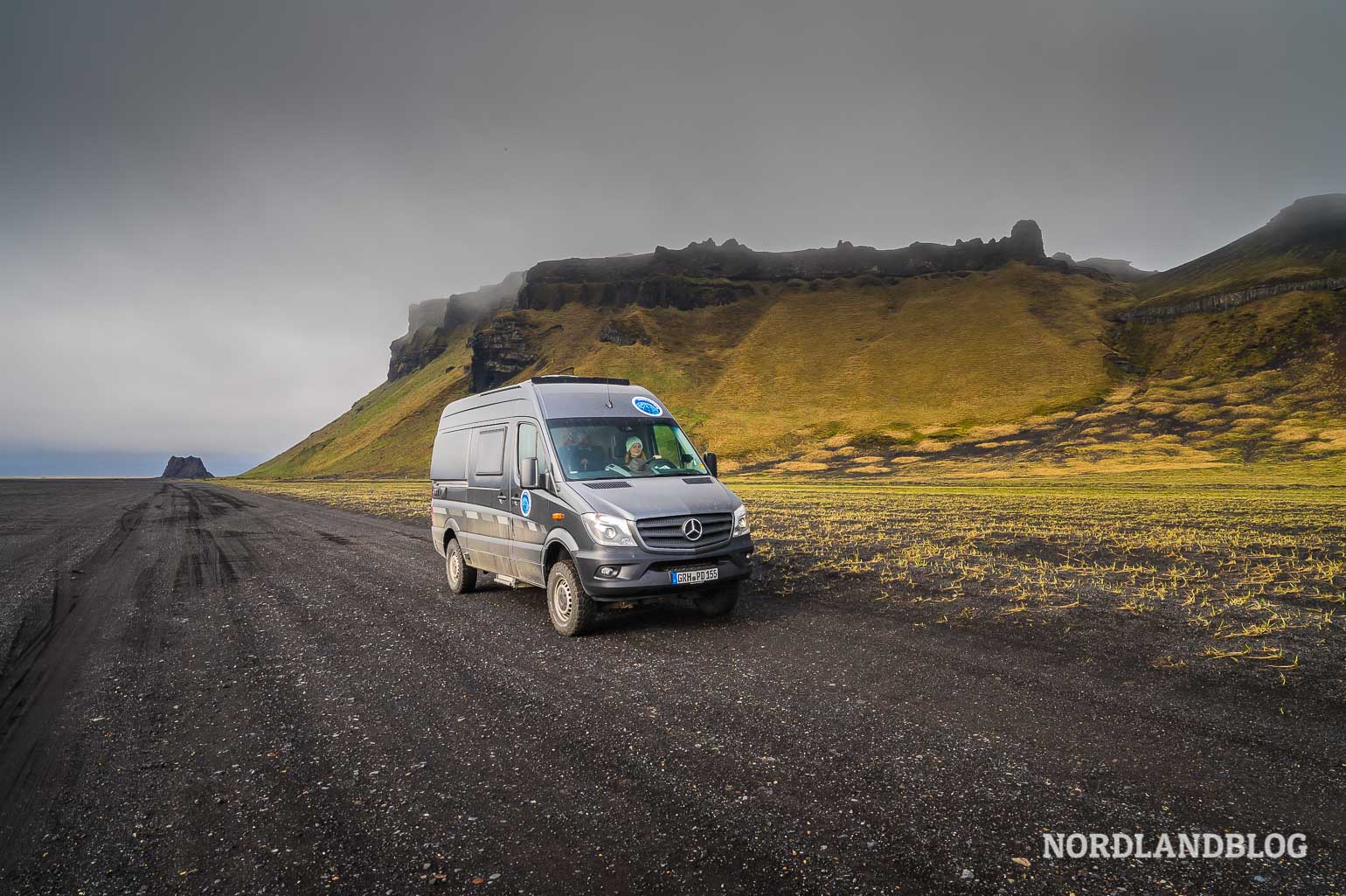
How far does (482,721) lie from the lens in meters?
5.12

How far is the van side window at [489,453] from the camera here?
935 centimetres

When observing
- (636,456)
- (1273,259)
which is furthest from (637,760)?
(1273,259)

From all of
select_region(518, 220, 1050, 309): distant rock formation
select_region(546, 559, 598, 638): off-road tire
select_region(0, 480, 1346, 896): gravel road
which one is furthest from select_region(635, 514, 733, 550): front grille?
select_region(518, 220, 1050, 309): distant rock formation

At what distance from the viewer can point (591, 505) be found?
7477 millimetres

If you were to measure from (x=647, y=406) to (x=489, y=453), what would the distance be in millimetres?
2474

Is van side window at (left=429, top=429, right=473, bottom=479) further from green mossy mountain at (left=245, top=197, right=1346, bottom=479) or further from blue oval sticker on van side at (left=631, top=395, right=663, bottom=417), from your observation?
green mossy mountain at (left=245, top=197, right=1346, bottom=479)

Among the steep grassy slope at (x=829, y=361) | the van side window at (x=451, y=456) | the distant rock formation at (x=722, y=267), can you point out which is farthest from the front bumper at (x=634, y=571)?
the distant rock formation at (x=722, y=267)

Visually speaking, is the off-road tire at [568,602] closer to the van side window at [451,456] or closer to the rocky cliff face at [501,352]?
the van side window at [451,456]

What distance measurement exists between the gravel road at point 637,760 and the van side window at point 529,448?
205 centimetres

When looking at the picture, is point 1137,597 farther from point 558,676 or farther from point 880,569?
point 558,676

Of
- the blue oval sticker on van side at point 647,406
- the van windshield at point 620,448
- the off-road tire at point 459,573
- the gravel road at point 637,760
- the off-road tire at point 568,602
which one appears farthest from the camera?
the off-road tire at point 459,573

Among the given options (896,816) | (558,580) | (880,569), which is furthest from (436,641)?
(880,569)

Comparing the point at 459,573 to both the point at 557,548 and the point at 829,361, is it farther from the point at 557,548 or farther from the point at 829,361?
the point at 829,361

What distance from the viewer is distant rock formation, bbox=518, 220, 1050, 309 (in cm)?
14900
